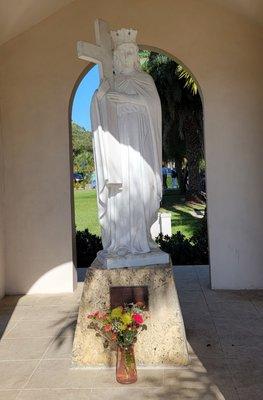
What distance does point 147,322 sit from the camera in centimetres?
391

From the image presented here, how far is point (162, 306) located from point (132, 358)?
58 cm

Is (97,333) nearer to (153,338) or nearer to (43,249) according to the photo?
(153,338)

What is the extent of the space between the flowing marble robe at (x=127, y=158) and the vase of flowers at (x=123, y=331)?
67 centimetres

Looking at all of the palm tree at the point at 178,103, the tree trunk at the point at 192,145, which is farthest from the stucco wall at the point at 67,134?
the tree trunk at the point at 192,145

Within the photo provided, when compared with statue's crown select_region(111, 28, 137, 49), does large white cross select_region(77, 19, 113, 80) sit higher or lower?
lower

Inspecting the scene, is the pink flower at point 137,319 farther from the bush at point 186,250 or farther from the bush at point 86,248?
the bush at point 86,248

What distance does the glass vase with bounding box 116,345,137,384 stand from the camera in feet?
11.6

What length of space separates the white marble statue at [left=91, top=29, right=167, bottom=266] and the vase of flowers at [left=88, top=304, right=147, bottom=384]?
0.58m

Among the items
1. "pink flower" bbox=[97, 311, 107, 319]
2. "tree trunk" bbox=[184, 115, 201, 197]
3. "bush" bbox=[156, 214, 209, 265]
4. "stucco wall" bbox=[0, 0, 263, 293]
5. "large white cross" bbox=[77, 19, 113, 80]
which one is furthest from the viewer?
"tree trunk" bbox=[184, 115, 201, 197]

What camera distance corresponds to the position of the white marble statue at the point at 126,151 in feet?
13.2

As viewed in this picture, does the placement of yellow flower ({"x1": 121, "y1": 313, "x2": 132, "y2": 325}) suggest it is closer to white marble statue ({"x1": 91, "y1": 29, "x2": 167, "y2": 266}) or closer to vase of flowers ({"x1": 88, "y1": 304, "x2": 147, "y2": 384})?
vase of flowers ({"x1": 88, "y1": 304, "x2": 147, "y2": 384})

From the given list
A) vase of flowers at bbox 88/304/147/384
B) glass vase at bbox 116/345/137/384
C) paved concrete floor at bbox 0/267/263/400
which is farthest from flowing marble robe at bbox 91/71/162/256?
paved concrete floor at bbox 0/267/263/400

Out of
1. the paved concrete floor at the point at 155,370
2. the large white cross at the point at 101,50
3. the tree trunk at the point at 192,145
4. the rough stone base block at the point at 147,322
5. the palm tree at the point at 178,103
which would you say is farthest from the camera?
the tree trunk at the point at 192,145

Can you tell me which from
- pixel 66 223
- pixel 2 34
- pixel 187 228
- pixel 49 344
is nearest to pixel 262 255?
pixel 66 223
